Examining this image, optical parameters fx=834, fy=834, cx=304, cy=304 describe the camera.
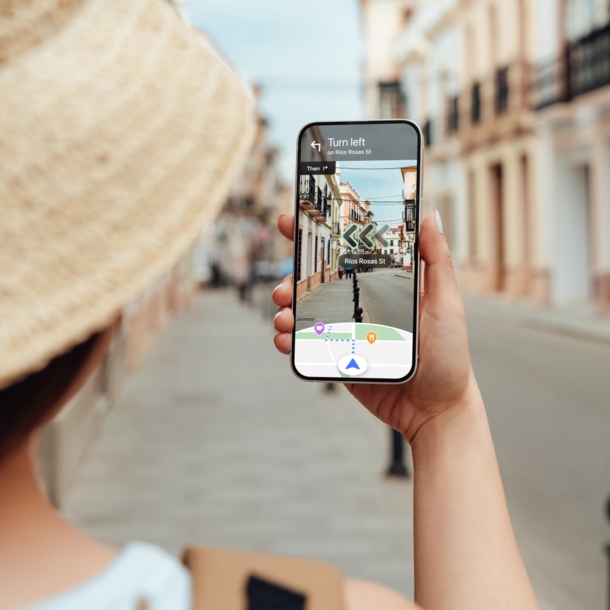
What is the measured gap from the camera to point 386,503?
17.5ft

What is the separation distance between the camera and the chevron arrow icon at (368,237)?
3.78ft

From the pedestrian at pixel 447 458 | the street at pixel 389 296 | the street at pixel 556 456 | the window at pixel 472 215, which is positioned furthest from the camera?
the window at pixel 472 215

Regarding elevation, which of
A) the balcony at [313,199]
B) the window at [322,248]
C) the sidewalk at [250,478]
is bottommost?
the sidewalk at [250,478]

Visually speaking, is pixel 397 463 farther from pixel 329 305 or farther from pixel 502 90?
pixel 502 90

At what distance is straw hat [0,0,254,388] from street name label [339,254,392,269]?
0.38 metres

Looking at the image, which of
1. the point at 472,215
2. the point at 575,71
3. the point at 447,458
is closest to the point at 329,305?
the point at 447,458

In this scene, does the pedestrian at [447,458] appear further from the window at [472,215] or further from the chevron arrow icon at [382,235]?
the window at [472,215]

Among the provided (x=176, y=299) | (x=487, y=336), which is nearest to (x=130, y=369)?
(x=487, y=336)

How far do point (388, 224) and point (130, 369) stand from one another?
10837 millimetres

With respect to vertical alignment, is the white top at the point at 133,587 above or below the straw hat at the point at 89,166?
below

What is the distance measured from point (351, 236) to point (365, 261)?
0.04 metres

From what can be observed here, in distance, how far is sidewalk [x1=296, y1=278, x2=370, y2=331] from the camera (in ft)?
3.73

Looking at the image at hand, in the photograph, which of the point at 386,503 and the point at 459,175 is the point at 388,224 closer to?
the point at 386,503

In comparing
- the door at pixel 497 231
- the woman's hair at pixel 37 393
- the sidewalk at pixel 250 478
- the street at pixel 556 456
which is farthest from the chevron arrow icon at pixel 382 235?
the door at pixel 497 231
